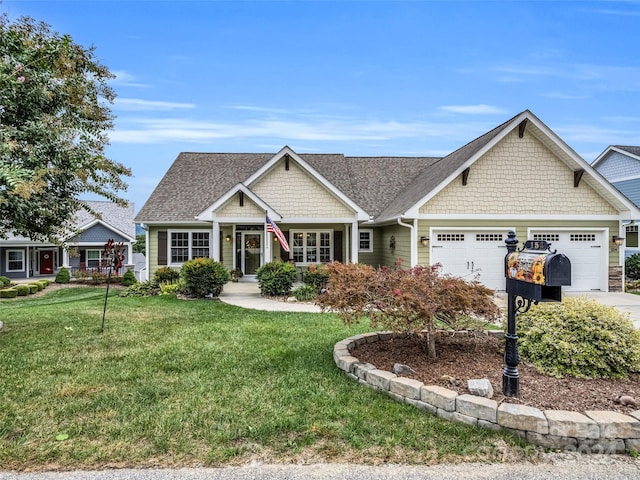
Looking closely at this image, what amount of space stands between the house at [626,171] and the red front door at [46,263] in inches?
1435

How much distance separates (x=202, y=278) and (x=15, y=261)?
893 inches

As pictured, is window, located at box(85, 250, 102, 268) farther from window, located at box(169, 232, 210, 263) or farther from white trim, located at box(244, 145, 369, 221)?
white trim, located at box(244, 145, 369, 221)

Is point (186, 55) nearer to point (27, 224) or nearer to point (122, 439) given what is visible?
point (27, 224)

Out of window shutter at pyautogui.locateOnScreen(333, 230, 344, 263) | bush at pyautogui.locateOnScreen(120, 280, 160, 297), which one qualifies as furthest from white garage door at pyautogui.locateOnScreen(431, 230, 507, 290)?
bush at pyautogui.locateOnScreen(120, 280, 160, 297)

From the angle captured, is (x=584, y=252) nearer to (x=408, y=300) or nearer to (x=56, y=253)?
(x=408, y=300)

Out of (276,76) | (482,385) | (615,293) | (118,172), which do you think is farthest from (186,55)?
(615,293)

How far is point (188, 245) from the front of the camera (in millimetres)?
17328

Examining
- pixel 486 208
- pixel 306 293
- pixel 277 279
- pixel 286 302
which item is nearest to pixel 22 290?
pixel 277 279

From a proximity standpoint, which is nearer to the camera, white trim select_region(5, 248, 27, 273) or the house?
the house

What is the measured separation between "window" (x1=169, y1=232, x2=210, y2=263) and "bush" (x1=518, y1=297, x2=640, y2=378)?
46.9 feet

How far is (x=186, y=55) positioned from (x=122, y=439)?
54.6 feet

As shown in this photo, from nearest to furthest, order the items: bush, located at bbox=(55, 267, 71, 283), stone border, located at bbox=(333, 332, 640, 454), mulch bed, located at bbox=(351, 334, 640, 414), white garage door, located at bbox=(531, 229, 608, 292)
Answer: stone border, located at bbox=(333, 332, 640, 454), mulch bed, located at bbox=(351, 334, 640, 414), white garage door, located at bbox=(531, 229, 608, 292), bush, located at bbox=(55, 267, 71, 283)

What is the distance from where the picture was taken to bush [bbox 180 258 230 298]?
1313 centimetres

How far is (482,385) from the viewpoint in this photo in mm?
4168
